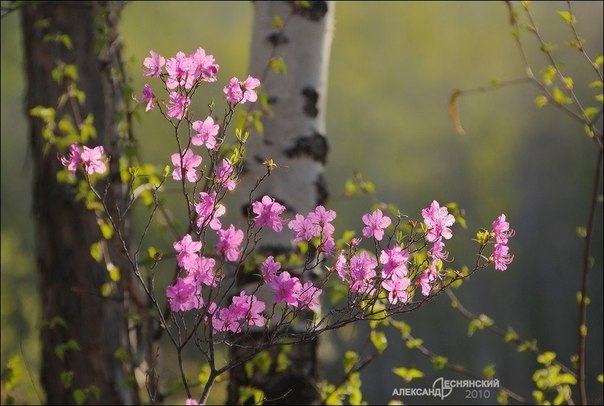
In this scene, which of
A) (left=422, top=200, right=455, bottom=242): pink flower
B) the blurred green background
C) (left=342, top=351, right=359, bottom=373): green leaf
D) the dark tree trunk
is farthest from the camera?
the blurred green background

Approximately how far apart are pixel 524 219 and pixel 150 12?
9.02m

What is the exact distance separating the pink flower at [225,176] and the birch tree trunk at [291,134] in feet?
3.61

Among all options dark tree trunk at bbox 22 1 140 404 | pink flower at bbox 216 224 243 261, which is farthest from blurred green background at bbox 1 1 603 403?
pink flower at bbox 216 224 243 261

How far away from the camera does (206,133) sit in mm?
2070

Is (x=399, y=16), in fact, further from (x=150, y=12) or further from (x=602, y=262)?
(x=602, y=262)

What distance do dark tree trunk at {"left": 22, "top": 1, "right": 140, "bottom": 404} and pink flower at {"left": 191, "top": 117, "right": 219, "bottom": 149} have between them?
1847 mm

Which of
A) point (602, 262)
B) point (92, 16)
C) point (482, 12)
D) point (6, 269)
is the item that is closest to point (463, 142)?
point (482, 12)

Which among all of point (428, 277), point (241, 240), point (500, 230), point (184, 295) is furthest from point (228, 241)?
point (500, 230)

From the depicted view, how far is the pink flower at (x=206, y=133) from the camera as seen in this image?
6.71 ft

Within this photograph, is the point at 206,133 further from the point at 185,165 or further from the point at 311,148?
the point at 311,148

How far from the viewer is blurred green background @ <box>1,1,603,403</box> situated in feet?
53.8

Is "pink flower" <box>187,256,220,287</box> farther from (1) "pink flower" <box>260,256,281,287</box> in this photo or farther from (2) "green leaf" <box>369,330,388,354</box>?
(2) "green leaf" <box>369,330,388,354</box>

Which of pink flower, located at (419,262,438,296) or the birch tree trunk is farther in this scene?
the birch tree trunk

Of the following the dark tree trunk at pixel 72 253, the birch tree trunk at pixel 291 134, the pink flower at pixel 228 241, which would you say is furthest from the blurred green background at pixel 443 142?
the pink flower at pixel 228 241
